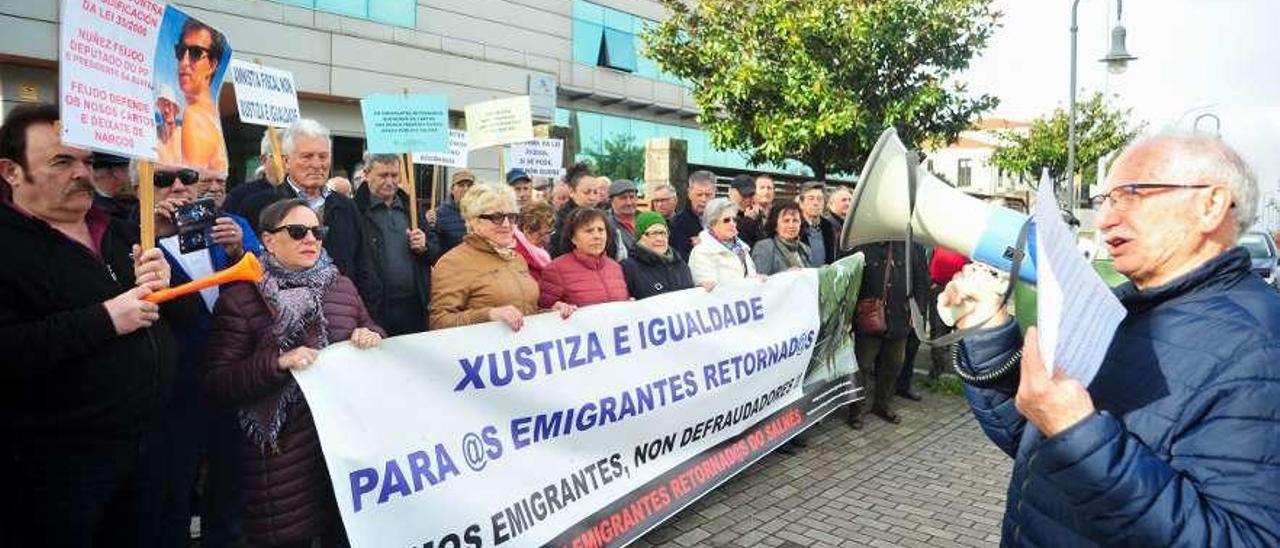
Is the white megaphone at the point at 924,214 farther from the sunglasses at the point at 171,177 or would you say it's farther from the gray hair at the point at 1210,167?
the sunglasses at the point at 171,177

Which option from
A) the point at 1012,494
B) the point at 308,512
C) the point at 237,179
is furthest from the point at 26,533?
the point at 237,179

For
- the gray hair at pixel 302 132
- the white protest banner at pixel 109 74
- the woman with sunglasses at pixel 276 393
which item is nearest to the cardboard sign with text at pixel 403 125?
the gray hair at pixel 302 132

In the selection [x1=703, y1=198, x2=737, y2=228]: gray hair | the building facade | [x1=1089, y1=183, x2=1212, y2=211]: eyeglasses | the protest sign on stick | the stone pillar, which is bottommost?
[x1=1089, y1=183, x2=1212, y2=211]: eyeglasses

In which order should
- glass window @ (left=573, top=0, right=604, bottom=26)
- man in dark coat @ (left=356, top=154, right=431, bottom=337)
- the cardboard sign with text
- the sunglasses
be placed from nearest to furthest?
the sunglasses, man in dark coat @ (left=356, top=154, right=431, bottom=337), the cardboard sign with text, glass window @ (left=573, top=0, right=604, bottom=26)

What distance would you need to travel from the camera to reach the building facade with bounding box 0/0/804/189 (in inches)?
501

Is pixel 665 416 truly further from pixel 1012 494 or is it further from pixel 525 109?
pixel 525 109

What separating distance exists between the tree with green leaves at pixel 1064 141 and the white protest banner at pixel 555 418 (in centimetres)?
2780

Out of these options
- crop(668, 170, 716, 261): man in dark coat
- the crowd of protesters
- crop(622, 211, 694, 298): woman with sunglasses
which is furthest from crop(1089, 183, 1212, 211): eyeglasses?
crop(668, 170, 716, 261): man in dark coat

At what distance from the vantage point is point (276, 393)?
2.82 metres

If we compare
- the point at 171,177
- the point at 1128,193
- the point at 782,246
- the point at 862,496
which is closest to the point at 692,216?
the point at 782,246

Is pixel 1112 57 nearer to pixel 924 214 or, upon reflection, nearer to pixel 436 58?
pixel 436 58

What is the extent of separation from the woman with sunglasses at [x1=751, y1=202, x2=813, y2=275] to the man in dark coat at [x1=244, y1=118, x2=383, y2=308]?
276cm

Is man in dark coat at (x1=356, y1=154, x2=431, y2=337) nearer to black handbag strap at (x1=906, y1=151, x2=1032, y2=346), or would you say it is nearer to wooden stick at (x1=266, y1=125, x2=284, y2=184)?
wooden stick at (x1=266, y1=125, x2=284, y2=184)

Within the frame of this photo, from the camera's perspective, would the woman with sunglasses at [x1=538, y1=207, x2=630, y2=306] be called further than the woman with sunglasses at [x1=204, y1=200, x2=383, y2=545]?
Yes
